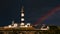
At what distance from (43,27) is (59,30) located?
7.64ft

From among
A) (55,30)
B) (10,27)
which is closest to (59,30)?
(55,30)

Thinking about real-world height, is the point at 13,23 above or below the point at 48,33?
above

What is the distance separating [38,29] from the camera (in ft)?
83.1

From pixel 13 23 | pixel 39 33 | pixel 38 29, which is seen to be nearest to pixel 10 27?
pixel 13 23

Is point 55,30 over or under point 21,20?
under

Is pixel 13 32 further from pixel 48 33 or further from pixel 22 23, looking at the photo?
pixel 22 23


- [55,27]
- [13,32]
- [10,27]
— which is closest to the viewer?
[13,32]

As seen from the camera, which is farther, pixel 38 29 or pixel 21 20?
pixel 21 20

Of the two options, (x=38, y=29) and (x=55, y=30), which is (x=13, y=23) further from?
(x=55, y=30)

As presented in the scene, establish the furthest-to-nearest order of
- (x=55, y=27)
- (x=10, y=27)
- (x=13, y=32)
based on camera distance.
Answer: (x=10, y=27)
(x=55, y=27)
(x=13, y=32)

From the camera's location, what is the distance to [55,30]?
2409 cm

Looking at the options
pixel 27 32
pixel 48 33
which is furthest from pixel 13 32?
pixel 48 33

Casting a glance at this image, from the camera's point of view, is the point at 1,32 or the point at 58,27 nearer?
the point at 1,32

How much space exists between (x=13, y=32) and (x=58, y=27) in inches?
193
